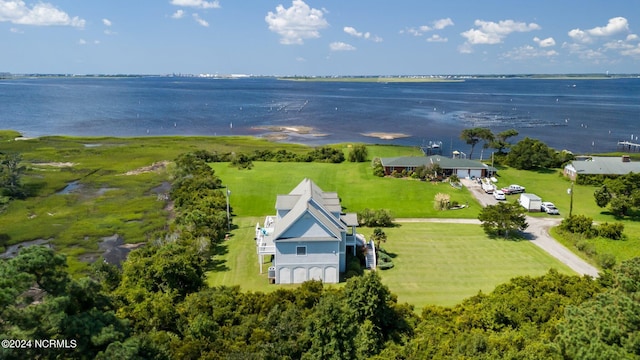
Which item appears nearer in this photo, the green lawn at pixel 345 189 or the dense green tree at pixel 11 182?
the green lawn at pixel 345 189

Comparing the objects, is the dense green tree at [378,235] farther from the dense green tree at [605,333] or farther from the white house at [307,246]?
the dense green tree at [605,333]

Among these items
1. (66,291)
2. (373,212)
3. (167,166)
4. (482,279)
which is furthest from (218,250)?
(167,166)

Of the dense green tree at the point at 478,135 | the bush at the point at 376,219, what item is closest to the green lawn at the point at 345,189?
the bush at the point at 376,219

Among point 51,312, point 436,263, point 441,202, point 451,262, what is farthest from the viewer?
point 441,202

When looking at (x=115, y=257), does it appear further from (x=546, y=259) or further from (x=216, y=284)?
(x=546, y=259)

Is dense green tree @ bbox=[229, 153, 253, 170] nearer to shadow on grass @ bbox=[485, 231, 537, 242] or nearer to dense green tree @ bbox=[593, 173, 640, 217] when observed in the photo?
shadow on grass @ bbox=[485, 231, 537, 242]

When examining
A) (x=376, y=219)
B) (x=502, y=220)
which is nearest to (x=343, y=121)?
(x=376, y=219)

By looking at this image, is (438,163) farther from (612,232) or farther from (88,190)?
(88,190)
